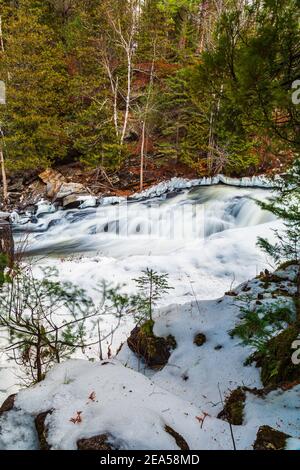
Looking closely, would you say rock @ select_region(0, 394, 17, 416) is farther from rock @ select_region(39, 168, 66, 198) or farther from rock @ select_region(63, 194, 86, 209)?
rock @ select_region(39, 168, 66, 198)

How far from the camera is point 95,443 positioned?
5.81ft

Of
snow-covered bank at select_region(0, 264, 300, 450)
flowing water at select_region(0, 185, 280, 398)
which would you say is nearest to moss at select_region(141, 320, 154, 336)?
flowing water at select_region(0, 185, 280, 398)

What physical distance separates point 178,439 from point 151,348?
2294 mm

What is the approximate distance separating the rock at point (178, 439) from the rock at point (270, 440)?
1.39ft

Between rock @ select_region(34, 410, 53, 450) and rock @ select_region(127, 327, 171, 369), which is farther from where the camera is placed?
rock @ select_region(127, 327, 171, 369)

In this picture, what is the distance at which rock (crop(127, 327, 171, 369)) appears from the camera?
162 inches

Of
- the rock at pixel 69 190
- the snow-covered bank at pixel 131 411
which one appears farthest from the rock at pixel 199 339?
the rock at pixel 69 190

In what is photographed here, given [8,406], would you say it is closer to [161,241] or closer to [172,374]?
[172,374]

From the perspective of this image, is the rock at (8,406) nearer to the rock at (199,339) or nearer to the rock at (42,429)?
the rock at (42,429)

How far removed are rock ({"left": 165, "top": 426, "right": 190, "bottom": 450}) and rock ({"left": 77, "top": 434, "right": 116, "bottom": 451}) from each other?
378mm

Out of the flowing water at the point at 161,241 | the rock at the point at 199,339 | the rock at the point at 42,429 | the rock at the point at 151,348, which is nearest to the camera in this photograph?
the rock at the point at 42,429

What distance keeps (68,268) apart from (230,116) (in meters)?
6.07

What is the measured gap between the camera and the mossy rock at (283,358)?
9.14ft

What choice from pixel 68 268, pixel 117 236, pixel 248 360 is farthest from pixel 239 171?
pixel 248 360
